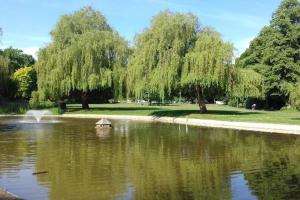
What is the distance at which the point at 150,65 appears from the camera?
4434cm

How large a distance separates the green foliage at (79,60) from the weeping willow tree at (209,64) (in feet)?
39.0

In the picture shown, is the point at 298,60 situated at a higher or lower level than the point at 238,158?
higher

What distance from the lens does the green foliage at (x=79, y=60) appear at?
171 feet

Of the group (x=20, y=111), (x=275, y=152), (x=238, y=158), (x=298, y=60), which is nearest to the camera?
(x=238, y=158)

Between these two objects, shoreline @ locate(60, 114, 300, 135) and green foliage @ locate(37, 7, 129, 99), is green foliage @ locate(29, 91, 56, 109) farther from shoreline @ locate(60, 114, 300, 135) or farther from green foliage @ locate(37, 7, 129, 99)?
shoreline @ locate(60, 114, 300, 135)

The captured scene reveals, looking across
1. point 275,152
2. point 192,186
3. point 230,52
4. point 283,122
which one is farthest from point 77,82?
point 192,186

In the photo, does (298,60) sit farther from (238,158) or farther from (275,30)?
(238,158)

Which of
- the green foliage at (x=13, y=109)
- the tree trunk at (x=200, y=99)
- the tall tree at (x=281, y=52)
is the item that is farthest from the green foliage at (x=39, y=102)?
the tall tree at (x=281, y=52)

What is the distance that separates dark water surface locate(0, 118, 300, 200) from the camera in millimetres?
12938

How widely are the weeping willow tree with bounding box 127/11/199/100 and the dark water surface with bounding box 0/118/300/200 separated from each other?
51.2ft

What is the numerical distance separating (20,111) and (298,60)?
33.8 m

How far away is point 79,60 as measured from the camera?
172 feet

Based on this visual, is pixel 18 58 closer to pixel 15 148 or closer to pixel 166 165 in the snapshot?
pixel 15 148

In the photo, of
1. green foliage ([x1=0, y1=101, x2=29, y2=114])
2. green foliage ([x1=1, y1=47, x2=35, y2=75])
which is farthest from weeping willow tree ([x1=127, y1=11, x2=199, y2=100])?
green foliage ([x1=1, y1=47, x2=35, y2=75])
